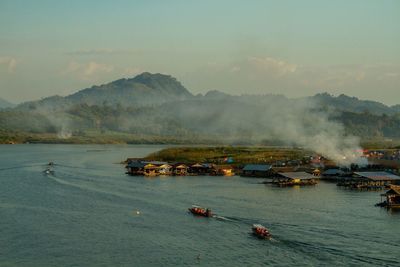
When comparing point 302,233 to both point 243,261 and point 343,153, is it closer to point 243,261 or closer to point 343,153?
point 243,261

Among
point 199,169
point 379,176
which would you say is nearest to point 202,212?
point 379,176

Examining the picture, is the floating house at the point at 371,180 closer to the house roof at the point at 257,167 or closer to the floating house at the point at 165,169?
the house roof at the point at 257,167

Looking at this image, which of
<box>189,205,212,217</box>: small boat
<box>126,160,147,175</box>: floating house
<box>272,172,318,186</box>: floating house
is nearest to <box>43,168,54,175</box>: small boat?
<box>126,160,147,175</box>: floating house

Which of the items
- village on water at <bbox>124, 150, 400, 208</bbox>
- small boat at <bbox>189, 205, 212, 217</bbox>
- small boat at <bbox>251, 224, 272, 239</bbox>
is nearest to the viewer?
small boat at <bbox>251, 224, 272, 239</bbox>

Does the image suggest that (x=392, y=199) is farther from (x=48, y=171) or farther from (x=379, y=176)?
(x=48, y=171)

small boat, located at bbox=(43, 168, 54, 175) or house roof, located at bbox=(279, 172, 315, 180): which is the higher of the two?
house roof, located at bbox=(279, 172, 315, 180)

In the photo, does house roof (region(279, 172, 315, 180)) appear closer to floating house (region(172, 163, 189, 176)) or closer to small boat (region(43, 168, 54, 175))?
floating house (region(172, 163, 189, 176))

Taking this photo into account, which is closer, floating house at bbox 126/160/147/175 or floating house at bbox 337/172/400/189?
floating house at bbox 337/172/400/189
